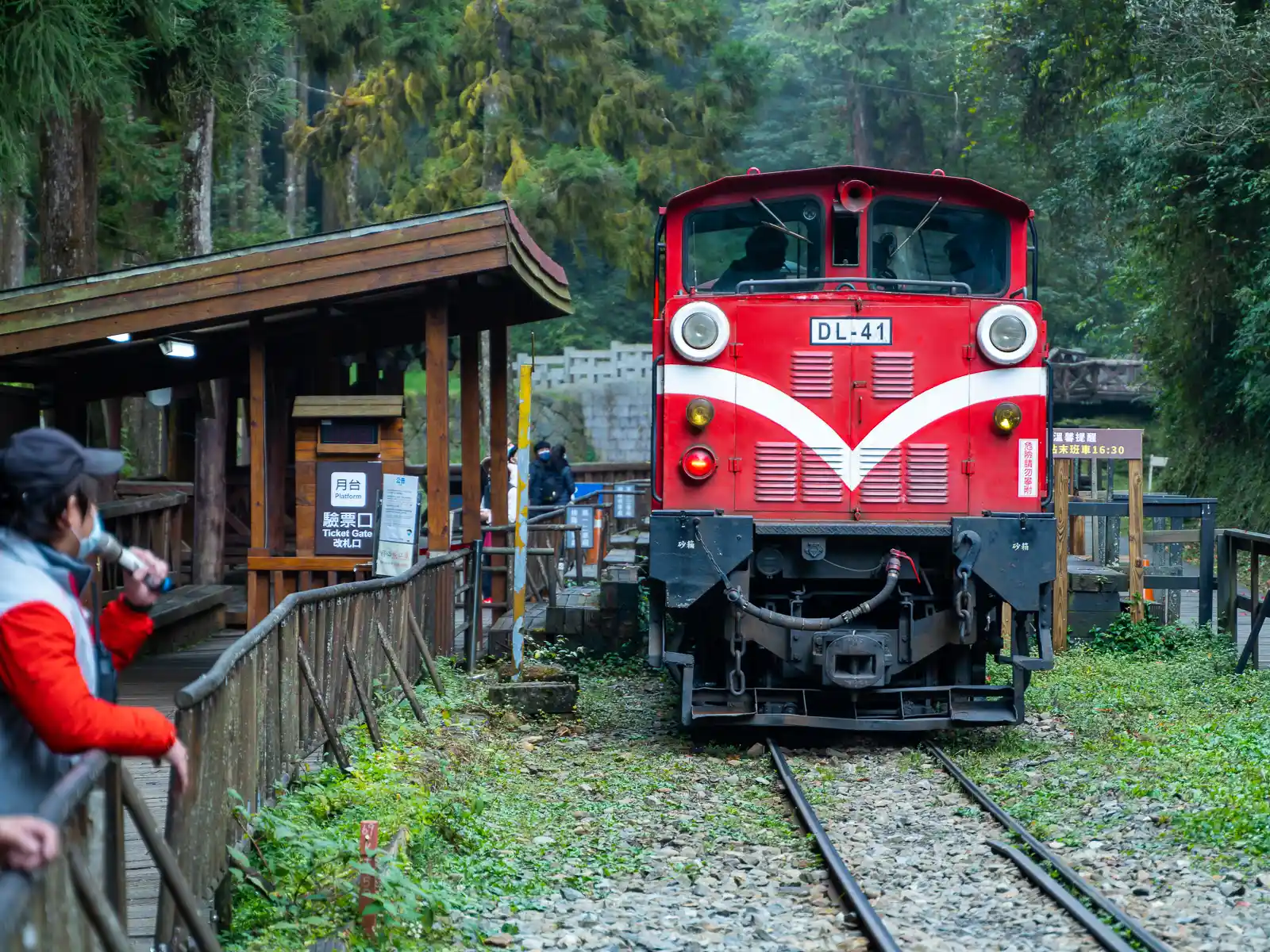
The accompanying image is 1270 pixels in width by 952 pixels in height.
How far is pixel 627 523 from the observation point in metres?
24.1

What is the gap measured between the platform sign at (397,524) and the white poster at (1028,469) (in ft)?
13.7

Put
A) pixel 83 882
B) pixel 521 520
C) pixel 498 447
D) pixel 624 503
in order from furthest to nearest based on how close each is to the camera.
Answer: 1. pixel 624 503
2. pixel 498 447
3. pixel 521 520
4. pixel 83 882

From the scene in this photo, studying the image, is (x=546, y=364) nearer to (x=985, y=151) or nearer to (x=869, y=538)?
(x=985, y=151)

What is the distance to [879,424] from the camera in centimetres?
925

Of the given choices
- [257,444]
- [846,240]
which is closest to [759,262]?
[846,240]

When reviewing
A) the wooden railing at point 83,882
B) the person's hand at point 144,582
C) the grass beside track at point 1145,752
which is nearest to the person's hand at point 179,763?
the wooden railing at point 83,882

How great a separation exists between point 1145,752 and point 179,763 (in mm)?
6780

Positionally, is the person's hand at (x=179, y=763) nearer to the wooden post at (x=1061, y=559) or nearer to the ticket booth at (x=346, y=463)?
the ticket booth at (x=346, y=463)

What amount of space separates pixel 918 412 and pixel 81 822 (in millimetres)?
6950

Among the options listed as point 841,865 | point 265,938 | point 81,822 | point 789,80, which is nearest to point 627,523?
point 841,865

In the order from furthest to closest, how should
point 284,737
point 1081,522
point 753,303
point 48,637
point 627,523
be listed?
point 627,523 → point 1081,522 → point 753,303 → point 284,737 → point 48,637

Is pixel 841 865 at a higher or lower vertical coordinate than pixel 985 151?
lower

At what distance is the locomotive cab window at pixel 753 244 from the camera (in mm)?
9703

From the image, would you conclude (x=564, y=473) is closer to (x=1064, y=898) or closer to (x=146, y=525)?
(x=146, y=525)
